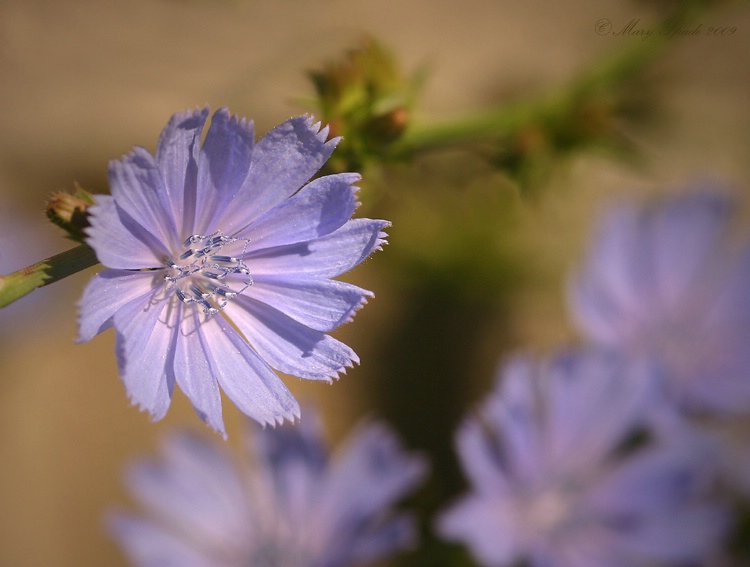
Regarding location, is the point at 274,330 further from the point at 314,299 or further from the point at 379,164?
the point at 379,164

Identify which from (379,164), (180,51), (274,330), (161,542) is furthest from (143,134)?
(274,330)

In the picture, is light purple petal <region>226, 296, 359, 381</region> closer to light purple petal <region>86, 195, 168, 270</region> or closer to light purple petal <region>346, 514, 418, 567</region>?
light purple petal <region>86, 195, 168, 270</region>

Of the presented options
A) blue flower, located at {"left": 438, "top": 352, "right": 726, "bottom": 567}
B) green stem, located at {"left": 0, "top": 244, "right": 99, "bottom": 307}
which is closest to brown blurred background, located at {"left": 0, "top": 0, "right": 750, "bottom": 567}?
blue flower, located at {"left": 438, "top": 352, "right": 726, "bottom": 567}

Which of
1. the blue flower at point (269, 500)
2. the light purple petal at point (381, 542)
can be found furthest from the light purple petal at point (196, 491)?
the light purple petal at point (381, 542)

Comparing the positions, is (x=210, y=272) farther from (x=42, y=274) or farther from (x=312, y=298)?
(x=42, y=274)

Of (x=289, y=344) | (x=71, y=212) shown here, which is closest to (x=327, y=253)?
(x=289, y=344)

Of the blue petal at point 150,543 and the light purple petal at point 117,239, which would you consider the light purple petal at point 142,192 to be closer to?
the light purple petal at point 117,239

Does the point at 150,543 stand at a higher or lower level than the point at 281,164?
lower
